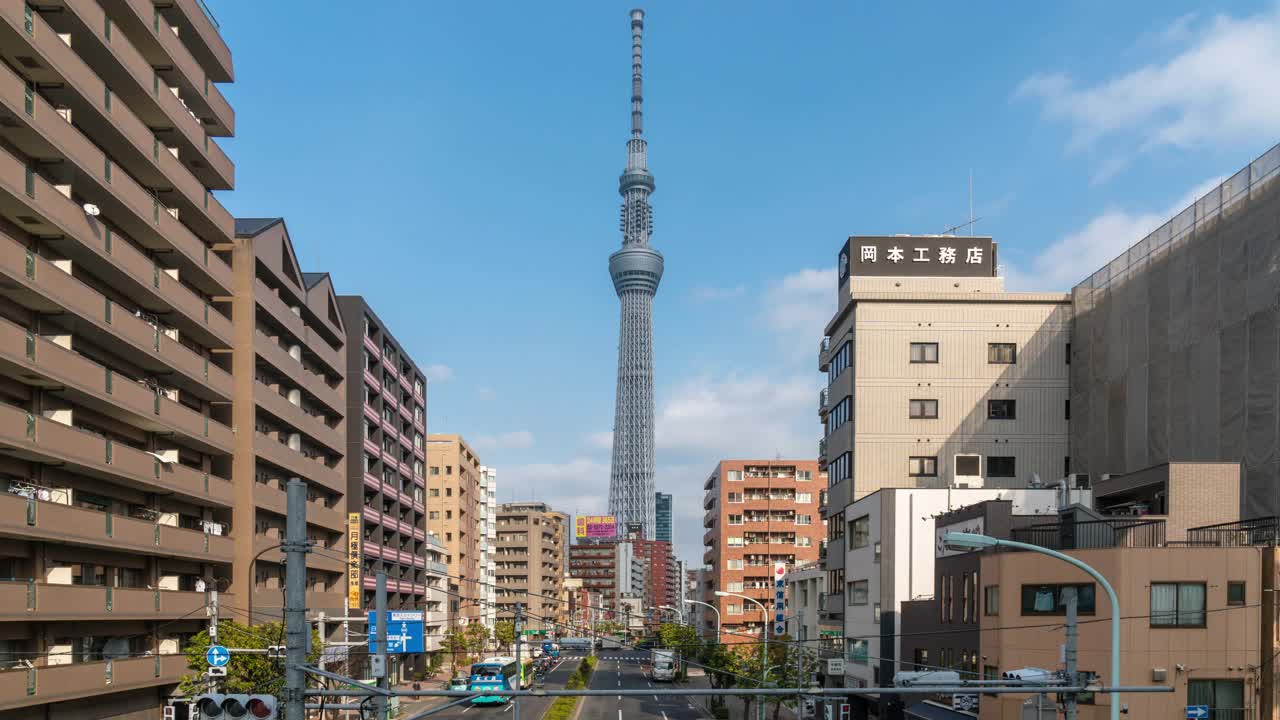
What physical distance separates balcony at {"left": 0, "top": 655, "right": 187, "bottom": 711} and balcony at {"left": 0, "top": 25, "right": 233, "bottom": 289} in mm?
16795

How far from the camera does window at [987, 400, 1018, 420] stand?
67312mm

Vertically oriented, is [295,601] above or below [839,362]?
below

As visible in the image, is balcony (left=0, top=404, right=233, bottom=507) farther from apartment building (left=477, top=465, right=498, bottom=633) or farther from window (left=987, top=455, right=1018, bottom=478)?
apartment building (left=477, top=465, right=498, bottom=633)

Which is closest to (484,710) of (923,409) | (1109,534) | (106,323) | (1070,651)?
(923,409)

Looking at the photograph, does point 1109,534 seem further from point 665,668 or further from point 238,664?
point 665,668

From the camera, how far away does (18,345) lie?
115 feet

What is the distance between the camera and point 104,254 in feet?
135

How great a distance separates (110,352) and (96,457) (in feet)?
18.6

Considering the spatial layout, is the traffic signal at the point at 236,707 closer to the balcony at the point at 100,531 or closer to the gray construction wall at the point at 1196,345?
the balcony at the point at 100,531

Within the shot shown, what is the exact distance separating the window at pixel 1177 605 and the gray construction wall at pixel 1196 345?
9.44m

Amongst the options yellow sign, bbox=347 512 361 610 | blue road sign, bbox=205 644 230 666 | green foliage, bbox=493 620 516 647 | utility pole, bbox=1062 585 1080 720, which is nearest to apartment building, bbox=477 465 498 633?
green foliage, bbox=493 620 516 647

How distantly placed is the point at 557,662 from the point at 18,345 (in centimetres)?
11395

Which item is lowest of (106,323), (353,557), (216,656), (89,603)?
(353,557)

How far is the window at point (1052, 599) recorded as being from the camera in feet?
122
